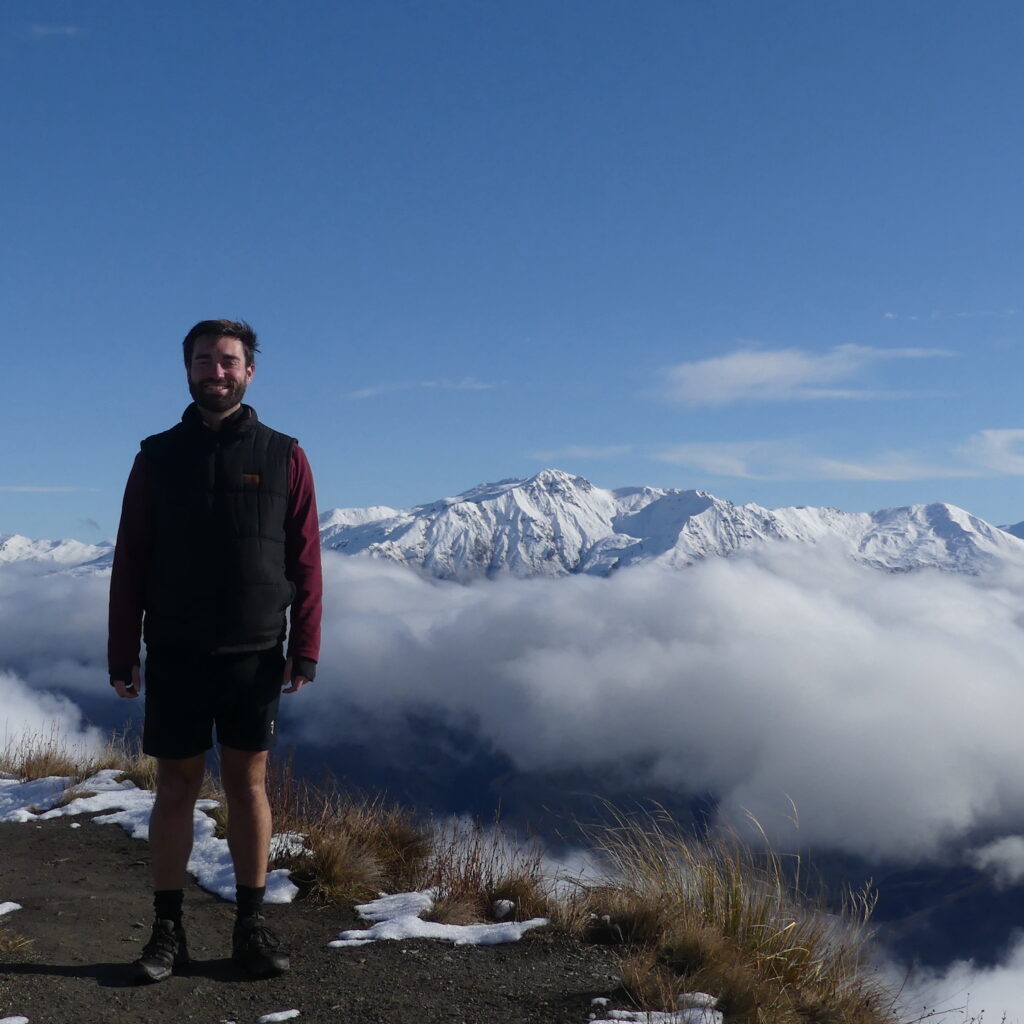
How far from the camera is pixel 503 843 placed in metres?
5.29

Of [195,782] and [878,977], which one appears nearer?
[195,782]

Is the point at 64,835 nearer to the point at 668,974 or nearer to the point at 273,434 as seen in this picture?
the point at 273,434

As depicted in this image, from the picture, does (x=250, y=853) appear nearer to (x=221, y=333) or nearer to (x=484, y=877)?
(x=484, y=877)

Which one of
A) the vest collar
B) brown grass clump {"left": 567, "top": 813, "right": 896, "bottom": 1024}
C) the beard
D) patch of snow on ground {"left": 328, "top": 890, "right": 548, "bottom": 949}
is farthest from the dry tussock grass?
the beard

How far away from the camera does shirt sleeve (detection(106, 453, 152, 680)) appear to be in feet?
11.7

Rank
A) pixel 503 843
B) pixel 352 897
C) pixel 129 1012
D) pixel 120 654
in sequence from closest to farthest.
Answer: pixel 129 1012 → pixel 120 654 → pixel 352 897 → pixel 503 843

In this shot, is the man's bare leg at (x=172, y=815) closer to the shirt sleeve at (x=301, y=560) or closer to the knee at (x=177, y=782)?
the knee at (x=177, y=782)

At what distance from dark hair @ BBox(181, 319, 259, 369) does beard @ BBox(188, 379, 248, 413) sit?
0.11 meters

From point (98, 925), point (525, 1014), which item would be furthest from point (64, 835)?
point (525, 1014)

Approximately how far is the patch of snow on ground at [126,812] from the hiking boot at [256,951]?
1.13 metres

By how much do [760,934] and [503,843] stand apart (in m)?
1.71

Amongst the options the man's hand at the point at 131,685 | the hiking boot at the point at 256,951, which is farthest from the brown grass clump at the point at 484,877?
the man's hand at the point at 131,685

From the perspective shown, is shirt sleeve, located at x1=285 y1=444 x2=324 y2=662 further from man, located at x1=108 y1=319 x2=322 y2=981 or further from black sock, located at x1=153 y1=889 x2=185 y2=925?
black sock, located at x1=153 y1=889 x2=185 y2=925

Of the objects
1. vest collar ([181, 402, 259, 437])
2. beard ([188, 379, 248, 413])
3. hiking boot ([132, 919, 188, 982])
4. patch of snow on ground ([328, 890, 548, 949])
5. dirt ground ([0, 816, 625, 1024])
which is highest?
beard ([188, 379, 248, 413])
